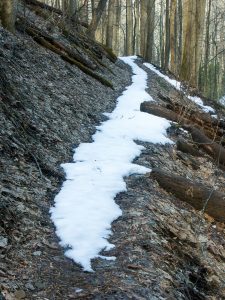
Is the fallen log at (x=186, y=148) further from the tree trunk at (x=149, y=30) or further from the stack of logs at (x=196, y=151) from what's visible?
the tree trunk at (x=149, y=30)

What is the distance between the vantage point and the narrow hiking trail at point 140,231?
11.1ft

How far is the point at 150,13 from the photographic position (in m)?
23.2

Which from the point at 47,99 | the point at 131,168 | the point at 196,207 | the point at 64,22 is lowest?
the point at 196,207

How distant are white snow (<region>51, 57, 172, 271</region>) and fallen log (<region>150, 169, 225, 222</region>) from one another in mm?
353

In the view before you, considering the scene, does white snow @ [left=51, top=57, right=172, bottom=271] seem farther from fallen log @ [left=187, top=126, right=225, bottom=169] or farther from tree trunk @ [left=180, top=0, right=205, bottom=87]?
tree trunk @ [left=180, top=0, right=205, bottom=87]

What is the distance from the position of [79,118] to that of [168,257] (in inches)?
170

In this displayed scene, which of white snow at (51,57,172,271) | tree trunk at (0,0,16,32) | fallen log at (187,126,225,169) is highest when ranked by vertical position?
tree trunk at (0,0,16,32)

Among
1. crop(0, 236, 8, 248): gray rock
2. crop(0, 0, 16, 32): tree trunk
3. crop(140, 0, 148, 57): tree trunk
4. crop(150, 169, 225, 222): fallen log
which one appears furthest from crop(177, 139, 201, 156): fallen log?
crop(140, 0, 148, 57): tree trunk

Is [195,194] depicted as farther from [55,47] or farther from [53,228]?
[55,47]

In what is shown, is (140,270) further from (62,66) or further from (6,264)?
(62,66)

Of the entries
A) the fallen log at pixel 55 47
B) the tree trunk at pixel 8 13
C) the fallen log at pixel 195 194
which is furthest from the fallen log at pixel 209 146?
the tree trunk at pixel 8 13

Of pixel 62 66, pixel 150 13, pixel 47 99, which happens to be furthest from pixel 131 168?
pixel 150 13

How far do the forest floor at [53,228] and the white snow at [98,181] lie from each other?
11 cm

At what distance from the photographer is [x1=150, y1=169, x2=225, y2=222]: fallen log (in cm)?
526
